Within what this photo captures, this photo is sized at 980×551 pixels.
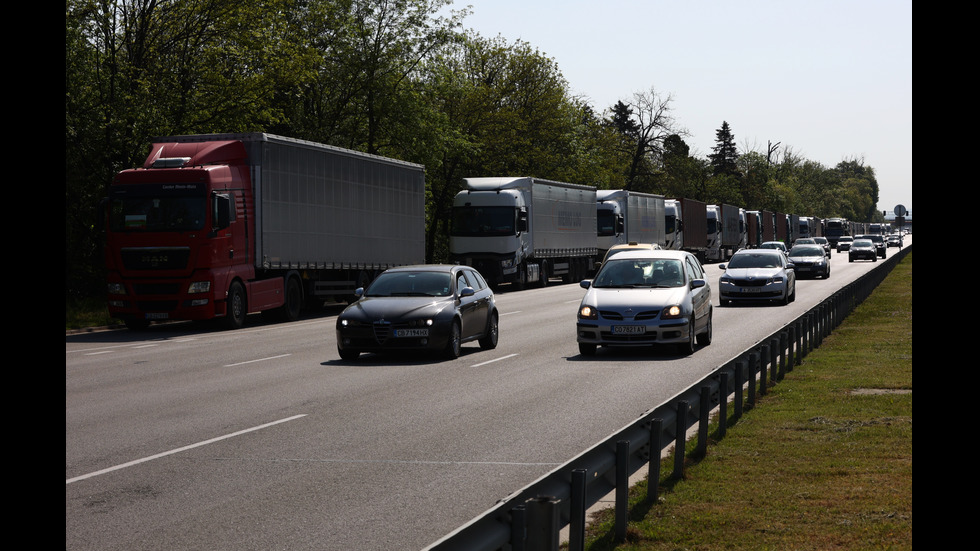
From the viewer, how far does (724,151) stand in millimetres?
165875

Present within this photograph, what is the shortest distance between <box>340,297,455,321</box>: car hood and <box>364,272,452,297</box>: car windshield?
30 centimetres

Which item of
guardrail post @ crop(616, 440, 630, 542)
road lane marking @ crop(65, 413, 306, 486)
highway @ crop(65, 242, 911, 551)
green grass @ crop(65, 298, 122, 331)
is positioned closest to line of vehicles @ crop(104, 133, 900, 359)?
highway @ crop(65, 242, 911, 551)

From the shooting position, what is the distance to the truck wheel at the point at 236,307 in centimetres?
2603

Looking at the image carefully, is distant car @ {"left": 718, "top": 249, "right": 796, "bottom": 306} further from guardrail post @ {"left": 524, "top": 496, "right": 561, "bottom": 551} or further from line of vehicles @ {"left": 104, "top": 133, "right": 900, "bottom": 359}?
guardrail post @ {"left": 524, "top": 496, "right": 561, "bottom": 551}

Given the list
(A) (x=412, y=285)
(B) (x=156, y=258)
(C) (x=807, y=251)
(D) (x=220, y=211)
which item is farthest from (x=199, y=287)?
(C) (x=807, y=251)

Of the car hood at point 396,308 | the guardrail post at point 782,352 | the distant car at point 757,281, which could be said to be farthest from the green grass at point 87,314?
the guardrail post at point 782,352

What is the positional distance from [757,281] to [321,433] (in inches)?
869

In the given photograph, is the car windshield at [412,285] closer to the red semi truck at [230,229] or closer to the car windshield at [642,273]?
the car windshield at [642,273]

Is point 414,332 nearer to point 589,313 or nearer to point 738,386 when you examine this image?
point 589,313

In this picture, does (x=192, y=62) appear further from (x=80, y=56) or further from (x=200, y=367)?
(x=200, y=367)

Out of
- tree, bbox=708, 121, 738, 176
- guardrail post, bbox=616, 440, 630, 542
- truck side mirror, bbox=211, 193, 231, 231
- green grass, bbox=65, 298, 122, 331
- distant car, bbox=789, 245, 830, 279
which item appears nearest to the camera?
guardrail post, bbox=616, 440, 630, 542

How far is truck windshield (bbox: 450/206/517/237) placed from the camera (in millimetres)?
43312

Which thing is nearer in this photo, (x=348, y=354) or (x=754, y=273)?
(x=348, y=354)
